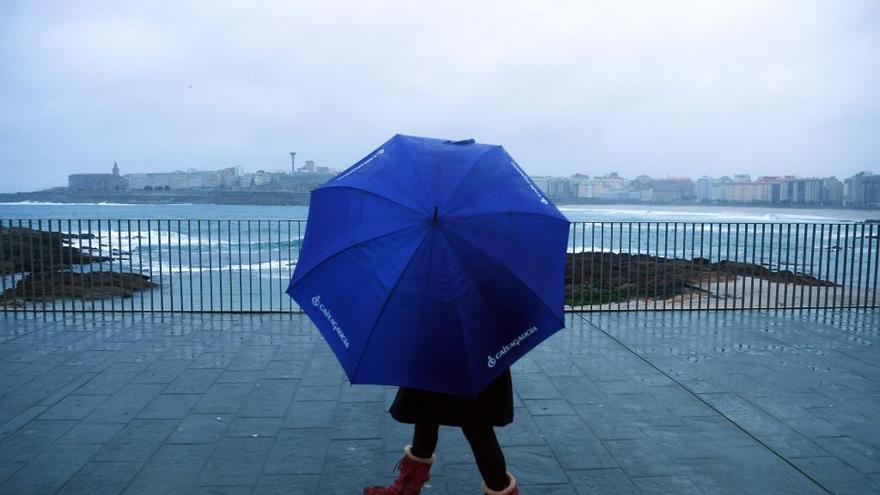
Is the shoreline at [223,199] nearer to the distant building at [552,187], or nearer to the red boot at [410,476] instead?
the distant building at [552,187]

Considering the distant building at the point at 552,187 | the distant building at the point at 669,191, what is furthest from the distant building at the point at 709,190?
the distant building at the point at 552,187

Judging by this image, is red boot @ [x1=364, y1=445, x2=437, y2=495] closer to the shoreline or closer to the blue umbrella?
the blue umbrella

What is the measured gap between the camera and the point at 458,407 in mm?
2764

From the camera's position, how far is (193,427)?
4.41 meters

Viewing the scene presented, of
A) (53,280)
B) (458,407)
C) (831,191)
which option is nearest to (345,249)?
(458,407)

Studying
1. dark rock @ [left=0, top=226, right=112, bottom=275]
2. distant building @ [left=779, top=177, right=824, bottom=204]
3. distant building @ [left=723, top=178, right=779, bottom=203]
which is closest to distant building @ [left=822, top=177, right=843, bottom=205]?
distant building @ [left=779, top=177, right=824, bottom=204]

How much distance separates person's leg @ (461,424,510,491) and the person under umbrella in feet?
1.48

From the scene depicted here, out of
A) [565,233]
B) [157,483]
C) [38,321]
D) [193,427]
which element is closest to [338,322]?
[565,233]

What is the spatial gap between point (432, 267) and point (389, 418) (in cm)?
266

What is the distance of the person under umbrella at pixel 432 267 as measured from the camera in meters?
2.32

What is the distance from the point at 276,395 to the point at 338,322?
2976mm

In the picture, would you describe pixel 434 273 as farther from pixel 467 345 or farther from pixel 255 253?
pixel 255 253

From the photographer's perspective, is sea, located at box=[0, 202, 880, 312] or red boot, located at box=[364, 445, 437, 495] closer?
red boot, located at box=[364, 445, 437, 495]

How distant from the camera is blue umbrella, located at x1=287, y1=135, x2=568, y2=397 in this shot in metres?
2.32
